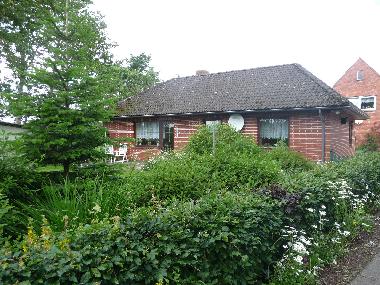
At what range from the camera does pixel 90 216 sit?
462cm

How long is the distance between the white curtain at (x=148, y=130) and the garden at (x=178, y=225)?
13.9 metres

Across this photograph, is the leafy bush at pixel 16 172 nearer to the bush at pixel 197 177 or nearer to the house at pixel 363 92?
the bush at pixel 197 177

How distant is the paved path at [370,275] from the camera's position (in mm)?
4618

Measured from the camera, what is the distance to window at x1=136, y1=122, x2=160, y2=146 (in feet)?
71.9

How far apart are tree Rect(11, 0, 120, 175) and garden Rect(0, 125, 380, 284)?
1.46ft

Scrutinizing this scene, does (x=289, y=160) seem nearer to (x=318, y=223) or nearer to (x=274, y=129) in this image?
(x=318, y=223)

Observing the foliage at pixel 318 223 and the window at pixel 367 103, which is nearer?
the foliage at pixel 318 223

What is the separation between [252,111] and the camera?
18297 mm

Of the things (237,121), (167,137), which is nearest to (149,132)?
(167,137)

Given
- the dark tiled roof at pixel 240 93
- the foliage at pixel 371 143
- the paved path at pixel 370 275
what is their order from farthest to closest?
the foliage at pixel 371 143 → the dark tiled roof at pixel 240 93 → the paved path at pixel 370 275

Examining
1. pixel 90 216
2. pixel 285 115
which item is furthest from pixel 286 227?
Result: pixel 285 115

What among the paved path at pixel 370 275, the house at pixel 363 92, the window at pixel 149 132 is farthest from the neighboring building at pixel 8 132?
the house at pixel 363 92

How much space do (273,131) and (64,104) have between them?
13525 millimetres

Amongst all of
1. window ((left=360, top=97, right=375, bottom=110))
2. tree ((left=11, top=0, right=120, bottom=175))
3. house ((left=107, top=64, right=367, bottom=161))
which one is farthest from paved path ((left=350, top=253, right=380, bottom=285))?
window ((left=360, top=97, right=375, bottom=110))
